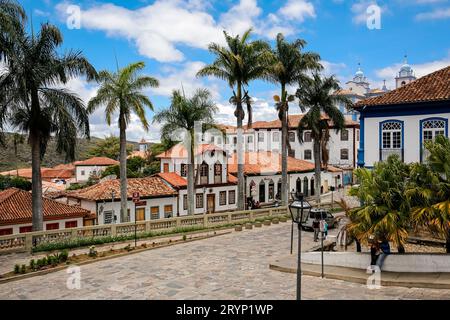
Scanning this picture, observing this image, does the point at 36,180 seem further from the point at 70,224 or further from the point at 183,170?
the point at 183,170

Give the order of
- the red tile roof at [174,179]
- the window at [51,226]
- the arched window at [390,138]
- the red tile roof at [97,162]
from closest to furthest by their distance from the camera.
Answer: the arched window at [390,138]
the window at [51,226]
the red tile roof at [174,179]
the red tile roof at [97,162]

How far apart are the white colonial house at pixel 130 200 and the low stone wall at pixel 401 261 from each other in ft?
58.5

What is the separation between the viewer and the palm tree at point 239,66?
29391 millimetres

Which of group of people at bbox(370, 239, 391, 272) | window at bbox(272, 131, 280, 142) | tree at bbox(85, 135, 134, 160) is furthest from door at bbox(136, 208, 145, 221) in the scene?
tree at bbox(85, 135, 134, 160)

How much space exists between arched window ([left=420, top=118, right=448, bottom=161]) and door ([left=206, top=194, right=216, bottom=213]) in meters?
21.6

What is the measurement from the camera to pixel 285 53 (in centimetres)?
3219

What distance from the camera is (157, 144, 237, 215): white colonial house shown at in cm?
3741

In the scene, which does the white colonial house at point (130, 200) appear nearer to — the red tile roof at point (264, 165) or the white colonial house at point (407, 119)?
the red tile roof at point (264, 165)

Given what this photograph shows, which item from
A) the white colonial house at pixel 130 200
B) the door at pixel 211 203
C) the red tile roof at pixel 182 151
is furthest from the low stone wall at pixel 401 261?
the door at pixel 211 203

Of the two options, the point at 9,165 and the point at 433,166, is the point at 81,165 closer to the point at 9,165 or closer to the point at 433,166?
the point at 9,165

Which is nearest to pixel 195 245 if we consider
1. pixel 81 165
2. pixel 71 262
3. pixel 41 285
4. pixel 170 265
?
pixel 170 265

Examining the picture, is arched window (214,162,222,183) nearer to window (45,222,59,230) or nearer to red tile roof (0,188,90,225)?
red tile roof (0,188,90,225)
